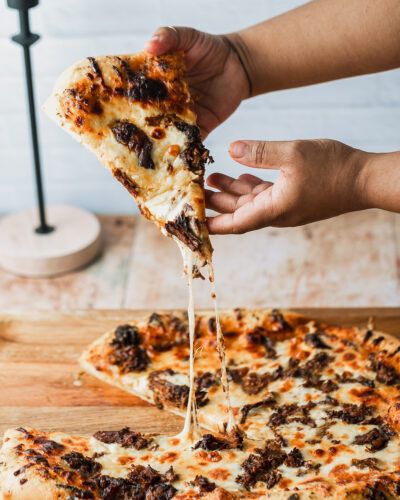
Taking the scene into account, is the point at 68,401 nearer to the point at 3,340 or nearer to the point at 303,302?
the point at 3,340

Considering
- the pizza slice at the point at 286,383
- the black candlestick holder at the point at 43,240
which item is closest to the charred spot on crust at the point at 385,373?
the pizza slice at the point at 286,383

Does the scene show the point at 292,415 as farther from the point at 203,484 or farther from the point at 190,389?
the point at 203,484

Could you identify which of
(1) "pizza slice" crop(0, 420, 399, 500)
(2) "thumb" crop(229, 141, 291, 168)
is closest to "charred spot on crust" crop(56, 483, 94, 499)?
(1) "pizza slice" crop(0, 420, 399, 500)

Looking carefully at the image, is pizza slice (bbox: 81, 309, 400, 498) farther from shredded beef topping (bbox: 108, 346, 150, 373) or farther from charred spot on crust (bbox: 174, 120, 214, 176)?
charred spot on crust (bbox: 174, 120, 214, 176)

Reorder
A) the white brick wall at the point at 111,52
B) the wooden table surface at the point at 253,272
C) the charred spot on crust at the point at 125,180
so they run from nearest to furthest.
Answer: the charred spot on crust at the point at 125,180 → the wooden table surface at the point at 253,272 → the white brick wall at the point at 111,52

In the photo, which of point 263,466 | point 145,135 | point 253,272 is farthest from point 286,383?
point 253,272

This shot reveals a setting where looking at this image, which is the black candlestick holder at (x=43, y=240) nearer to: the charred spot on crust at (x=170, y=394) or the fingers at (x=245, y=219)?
the charred spot on crust at (x=170, y=394)

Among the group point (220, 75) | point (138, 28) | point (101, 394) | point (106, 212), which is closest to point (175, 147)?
point (220, 75)
